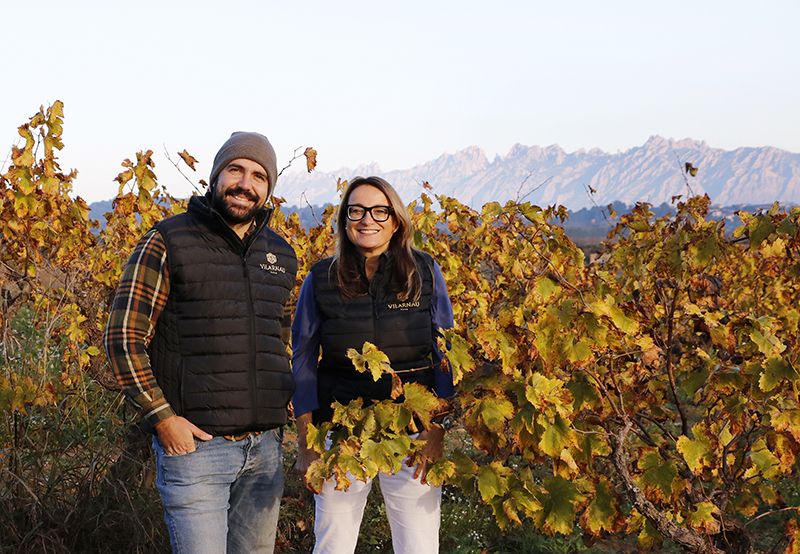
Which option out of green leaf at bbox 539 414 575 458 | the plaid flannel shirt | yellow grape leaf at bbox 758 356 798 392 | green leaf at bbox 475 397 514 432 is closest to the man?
the plaid flannel shirt

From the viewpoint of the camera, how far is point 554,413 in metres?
1.44

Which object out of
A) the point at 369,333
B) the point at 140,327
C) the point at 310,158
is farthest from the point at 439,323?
the point at 310,158

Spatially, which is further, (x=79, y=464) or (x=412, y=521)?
(x=79, y=464)

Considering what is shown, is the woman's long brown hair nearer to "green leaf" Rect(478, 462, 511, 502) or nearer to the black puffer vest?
the black puffer vest

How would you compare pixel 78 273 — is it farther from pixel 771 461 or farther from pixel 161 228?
pixel 771 461

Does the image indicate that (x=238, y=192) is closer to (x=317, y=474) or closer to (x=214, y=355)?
(x=214, y=355)

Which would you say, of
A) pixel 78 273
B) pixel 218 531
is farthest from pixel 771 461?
pixel 78 273

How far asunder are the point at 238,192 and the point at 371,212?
479 millimetres

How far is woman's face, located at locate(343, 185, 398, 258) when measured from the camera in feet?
6.79

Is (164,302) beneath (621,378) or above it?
above

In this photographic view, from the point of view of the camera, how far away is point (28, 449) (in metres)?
3.09

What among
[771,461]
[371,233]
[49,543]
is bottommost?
[49,543]

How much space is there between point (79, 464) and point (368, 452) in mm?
2231

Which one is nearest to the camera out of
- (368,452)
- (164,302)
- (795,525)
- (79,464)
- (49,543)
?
(368,452)
